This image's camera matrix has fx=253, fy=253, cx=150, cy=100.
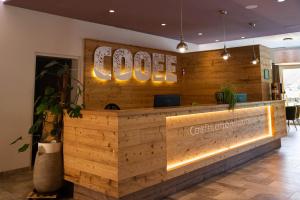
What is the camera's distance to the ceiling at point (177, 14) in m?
4.98

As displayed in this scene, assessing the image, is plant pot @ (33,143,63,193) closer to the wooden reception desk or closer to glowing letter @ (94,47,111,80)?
the wooden reception desk

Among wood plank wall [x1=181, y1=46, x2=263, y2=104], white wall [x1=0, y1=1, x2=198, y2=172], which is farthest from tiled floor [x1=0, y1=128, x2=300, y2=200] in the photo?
wood plank wall [x1=181, y1=46, x2=263, y2=104]

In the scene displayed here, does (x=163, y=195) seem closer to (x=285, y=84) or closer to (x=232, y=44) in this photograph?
(x=232, y=44)

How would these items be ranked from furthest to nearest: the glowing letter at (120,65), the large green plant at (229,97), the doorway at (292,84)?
the doorway at (292,84), the glowing letter at (120,65), the large green plant at (229,97)

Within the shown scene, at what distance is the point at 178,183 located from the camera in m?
3.87

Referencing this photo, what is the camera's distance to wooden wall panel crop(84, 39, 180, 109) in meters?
5.95

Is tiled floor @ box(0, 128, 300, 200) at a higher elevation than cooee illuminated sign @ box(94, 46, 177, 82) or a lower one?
lower

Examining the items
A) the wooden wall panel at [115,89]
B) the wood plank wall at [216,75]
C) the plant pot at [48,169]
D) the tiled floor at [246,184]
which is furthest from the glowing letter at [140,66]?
the plant pot at [48,169]

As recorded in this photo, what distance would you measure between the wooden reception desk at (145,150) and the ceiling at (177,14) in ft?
7.46

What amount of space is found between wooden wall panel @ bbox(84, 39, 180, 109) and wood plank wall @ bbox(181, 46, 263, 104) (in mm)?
930

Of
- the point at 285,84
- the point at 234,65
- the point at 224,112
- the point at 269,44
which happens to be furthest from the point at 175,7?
the point at 285,84

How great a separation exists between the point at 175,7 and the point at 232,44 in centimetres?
544

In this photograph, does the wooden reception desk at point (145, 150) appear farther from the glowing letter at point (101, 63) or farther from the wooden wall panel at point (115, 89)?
the glowing letter at point (101, 63)

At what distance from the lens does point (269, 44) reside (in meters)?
10.5
